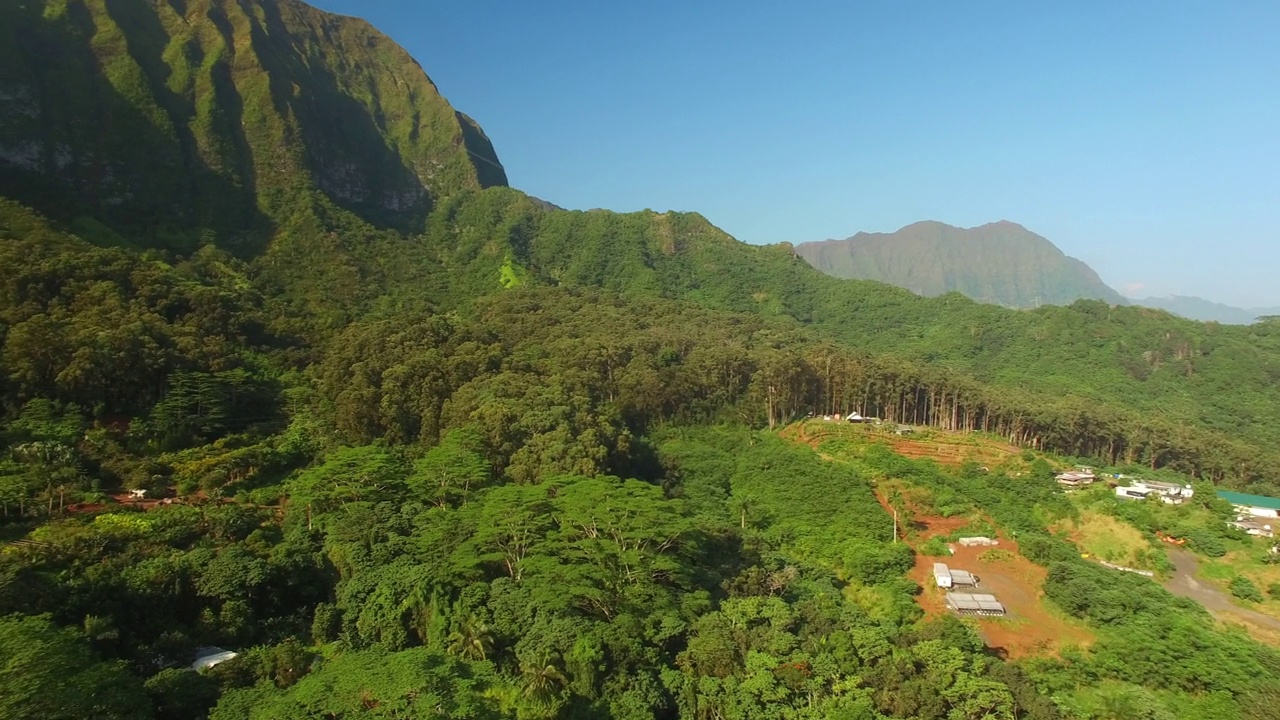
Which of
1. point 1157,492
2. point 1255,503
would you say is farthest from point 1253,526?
point 1255,503

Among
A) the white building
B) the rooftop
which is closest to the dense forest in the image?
the rooftop

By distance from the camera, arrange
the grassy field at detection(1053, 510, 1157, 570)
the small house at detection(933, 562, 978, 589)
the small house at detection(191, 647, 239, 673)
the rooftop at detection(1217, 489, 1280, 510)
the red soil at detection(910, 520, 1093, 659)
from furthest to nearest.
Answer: the rooftop at detection(1217, 489, 1280, 510) < the grassy field at detection(1053, 510, 1157, 570) < the small house at detection(933, 562, 978, 589) < the red soil at detection(910, 520, 1093, 659) < the small house at detection(191, 647, 239, 673)

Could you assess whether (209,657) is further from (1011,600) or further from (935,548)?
(935,548)

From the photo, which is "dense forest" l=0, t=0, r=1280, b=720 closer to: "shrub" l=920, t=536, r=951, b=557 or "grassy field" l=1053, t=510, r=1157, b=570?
"grassy field" l=1053, t=510, r=1157, b=570

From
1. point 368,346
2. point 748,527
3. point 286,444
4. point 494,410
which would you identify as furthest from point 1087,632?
point 368,346

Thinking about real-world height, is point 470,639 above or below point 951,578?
above

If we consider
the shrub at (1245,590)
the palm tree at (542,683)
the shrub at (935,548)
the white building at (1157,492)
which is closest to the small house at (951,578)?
the shrub at (935,548)
